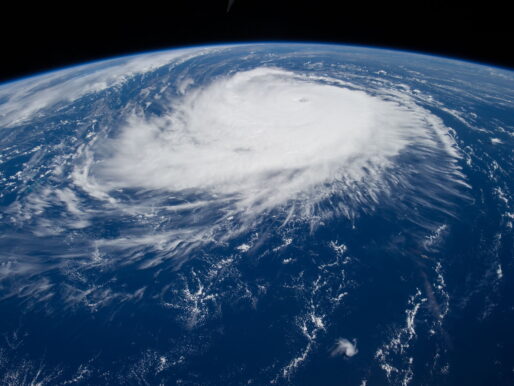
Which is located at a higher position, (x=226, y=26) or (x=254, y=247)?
(x=226, y=26)

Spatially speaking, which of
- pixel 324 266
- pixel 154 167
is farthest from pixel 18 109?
pixel 324 266

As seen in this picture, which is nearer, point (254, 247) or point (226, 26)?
point (226, 26)

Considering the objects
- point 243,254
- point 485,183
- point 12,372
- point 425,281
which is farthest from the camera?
point 485,183

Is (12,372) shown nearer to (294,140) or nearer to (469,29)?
(469,29)

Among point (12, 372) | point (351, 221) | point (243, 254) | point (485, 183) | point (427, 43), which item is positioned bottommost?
point (12, 372)

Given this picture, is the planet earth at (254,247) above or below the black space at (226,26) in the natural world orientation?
below

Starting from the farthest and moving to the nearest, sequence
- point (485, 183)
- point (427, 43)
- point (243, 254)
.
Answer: point (485, 183), point (243, 254), point (427, 43)
